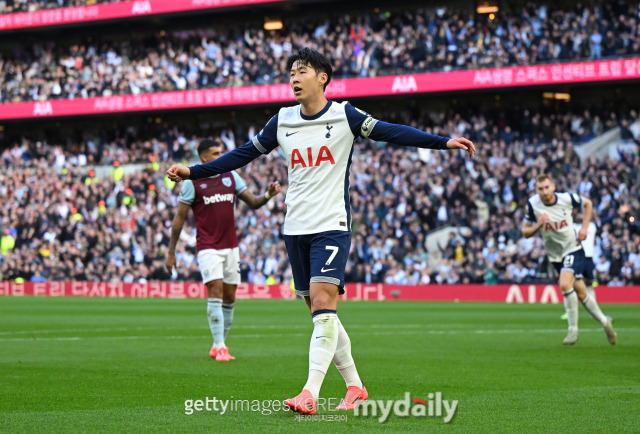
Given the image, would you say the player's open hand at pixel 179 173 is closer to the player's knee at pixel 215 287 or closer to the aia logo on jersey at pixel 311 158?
the aia logo on jersey at pixel 311 158

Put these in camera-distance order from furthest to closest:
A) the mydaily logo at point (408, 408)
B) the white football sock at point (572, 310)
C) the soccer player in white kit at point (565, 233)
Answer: the soccer player in white kit at point (565, 233)
the white football sock at point (572, 310)
the mydaily logo at point (408, 408)

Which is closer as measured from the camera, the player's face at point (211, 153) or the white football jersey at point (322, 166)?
the white football jersey at point (322, 166)

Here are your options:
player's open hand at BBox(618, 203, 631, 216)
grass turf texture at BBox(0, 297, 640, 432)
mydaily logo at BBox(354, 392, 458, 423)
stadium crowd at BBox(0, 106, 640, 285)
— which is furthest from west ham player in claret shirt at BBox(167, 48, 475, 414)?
player's open hand at BBox(618, 203, 631, 216)

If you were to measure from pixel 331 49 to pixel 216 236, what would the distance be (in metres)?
28.4

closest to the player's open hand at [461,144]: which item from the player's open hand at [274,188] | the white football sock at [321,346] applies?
the white football sock at [321,346]

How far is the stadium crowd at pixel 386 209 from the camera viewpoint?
30609mm

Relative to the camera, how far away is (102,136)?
45156 mm

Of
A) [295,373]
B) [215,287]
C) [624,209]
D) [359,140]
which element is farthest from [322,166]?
[359,140]

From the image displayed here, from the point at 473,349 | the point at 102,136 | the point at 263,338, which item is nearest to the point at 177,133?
the point at 102,136

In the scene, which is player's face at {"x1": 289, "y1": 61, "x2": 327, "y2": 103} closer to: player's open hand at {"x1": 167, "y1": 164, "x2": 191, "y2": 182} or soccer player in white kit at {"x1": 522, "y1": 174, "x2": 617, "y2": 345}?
player's open hand at {"x1": 167, "y1": 164, "x2": 191, "y2": 182}

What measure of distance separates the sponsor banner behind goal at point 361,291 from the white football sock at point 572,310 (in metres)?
15.2

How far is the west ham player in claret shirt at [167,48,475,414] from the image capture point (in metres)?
6.50

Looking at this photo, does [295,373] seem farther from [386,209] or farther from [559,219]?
[386,209]

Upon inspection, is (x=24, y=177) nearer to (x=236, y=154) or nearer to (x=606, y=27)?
(x=606, y=27)
